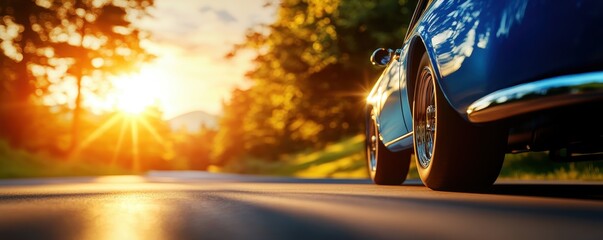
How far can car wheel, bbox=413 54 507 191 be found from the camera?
5.62 m

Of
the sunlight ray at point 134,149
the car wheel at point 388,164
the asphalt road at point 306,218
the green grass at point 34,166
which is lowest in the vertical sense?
the asphalt road at point 306,218

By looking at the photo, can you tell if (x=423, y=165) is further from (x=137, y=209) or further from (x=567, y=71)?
(x=137, y=209)

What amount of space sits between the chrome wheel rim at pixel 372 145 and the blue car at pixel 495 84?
7.18 feet

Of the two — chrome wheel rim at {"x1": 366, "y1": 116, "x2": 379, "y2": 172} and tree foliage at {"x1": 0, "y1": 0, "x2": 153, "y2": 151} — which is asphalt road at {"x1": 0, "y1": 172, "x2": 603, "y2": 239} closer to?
chrome wheel rim at {"x1": 366, "y1": 116, "x2": 379, "y2": 172}

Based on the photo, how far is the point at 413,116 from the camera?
21.2 feet

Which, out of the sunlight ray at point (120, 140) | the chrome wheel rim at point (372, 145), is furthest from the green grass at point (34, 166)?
the chrome wheel rim at point (372, 145)

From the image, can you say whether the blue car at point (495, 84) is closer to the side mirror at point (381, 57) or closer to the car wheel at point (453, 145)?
the car wheel at point (453, 145)

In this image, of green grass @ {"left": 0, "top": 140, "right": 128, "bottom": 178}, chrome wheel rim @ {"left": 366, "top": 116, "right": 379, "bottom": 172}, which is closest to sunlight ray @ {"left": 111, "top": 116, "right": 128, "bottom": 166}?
green grass @ {"left": 0, "top": 140, "right": 128, "bottom": 178}

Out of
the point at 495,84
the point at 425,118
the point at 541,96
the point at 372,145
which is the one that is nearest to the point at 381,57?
the point at 425,118

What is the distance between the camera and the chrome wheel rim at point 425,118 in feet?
19.9

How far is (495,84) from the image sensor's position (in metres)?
4.78

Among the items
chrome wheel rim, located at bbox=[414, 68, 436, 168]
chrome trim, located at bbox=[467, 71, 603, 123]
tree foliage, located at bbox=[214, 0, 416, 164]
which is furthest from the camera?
tree foliage, located at bbox=[214, 0, 416, 164]

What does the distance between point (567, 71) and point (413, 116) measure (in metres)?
2.17

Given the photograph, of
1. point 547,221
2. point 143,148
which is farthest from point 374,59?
point 143,148
